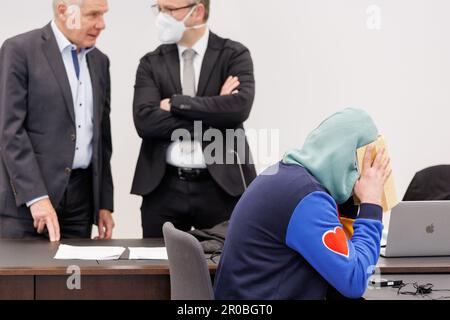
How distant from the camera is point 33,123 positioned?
11.4 ft

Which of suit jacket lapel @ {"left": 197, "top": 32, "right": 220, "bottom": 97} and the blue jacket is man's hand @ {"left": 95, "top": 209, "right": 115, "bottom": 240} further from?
the blue jacket

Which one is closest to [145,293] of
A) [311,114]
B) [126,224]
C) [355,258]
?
[355,258]

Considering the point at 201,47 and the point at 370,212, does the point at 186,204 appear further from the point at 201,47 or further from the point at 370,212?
the point at 370,212

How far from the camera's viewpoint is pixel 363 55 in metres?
4.93

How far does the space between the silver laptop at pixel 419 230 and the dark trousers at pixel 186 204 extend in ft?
3.22

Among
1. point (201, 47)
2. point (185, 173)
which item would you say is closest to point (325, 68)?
point (201, 47)

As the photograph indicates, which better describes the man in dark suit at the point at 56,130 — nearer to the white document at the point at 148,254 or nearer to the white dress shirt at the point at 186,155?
the white dress shirt at the point at 186,155

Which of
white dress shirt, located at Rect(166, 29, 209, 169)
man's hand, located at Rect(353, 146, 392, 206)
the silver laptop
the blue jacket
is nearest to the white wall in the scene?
white dress shirt, located at Rect(166, 29, 209, 169)

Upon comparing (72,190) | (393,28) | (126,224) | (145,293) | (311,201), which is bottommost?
(126,224)

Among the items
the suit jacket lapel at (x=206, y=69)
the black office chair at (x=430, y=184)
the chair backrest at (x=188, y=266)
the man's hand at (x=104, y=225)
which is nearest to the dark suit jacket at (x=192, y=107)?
the suit jacket lapel at (x=206, y=69)

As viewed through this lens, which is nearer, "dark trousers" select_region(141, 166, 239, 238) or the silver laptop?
the silver laptop

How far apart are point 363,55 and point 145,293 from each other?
2.68 m

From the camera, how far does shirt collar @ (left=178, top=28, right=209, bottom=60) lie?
3.94 meters
